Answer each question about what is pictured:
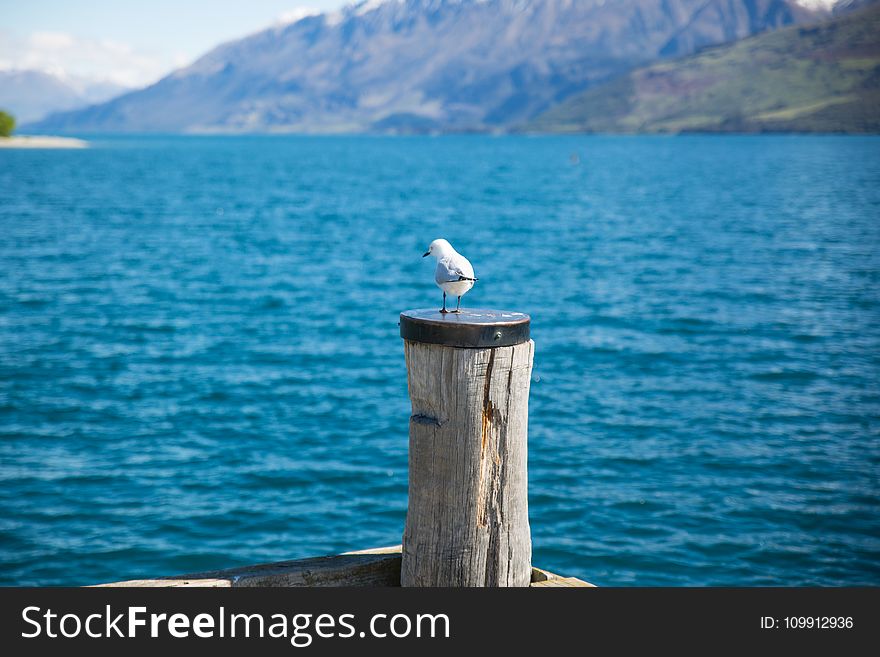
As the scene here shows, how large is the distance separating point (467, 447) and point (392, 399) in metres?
18.1

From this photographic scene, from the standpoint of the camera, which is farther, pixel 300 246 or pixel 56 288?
pixel 300 246

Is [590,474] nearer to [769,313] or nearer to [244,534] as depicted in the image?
[244,534]

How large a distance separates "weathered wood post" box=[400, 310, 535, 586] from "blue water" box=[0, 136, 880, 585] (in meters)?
9.52

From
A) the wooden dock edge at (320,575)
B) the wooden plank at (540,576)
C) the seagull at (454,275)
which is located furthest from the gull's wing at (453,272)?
the wooden plank at (540,576)

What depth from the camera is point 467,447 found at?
6309 millimetres

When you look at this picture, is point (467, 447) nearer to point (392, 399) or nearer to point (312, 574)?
point (312, 574)

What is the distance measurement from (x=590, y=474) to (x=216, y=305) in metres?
22.0

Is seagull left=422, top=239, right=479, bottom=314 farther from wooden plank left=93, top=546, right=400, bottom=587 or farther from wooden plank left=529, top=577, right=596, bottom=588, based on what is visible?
wooden plank left=529, top=577, right=596, bottom=588

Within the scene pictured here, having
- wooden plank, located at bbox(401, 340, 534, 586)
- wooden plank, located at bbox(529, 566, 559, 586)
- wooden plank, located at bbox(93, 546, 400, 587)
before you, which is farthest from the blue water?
wooden plank, located at bbox(401, 340, 534, 586)

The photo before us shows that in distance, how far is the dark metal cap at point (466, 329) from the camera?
605cm

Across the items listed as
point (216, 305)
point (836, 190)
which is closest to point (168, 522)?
point (216, 305)

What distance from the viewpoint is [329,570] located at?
6.77m

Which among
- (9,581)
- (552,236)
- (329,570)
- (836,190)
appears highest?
(836,190)

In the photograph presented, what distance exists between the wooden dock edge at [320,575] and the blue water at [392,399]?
9.00 meters
